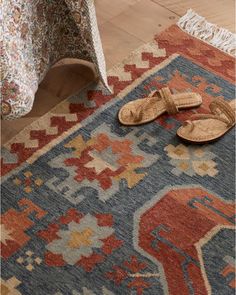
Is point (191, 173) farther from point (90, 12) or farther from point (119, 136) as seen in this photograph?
point (90, 12)

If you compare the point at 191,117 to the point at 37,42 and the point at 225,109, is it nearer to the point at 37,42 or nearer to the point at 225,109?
the point at 225,109

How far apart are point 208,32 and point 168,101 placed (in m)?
0.47

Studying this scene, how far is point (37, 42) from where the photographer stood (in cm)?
181

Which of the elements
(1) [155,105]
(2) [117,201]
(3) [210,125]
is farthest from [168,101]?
(2) [117,201]

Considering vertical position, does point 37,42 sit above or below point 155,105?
above

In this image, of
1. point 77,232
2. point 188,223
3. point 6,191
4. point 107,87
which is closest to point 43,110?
point 107,87

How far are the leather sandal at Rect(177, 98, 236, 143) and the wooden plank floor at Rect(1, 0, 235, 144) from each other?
403 millimetres

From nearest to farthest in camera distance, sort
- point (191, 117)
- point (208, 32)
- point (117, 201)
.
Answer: point (117, 201) → point (191, 117) → point (208, 32)

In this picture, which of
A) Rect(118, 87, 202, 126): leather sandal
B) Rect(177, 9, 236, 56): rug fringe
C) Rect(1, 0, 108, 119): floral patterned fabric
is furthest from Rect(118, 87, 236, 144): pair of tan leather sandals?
Rect(177, 9, 236, 56): rug fringe

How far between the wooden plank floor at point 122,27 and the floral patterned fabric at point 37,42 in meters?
0.09

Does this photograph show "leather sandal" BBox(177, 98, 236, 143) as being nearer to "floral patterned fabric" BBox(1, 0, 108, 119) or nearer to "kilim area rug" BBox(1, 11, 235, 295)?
"kilim area rug" BBox(1, 11, 235, 295)

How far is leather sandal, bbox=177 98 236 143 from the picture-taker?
1859 mm

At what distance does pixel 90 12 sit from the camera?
179 cm

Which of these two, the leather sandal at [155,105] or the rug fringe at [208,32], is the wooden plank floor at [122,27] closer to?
the rug fringe at [208,32]
